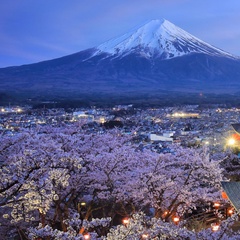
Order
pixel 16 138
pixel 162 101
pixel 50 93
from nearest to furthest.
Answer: pixel 16 138 → pixel 162 101 → pixel 50 93

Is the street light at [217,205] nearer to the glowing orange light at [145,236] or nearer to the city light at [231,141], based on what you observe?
the glowing orange light at [145,236]

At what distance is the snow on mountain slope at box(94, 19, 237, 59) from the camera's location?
452ft

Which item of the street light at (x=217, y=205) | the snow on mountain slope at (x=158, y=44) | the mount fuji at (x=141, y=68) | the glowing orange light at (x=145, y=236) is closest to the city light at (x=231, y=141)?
the street light at (x=217, y=205)

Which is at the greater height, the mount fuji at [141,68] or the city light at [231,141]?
the mount fuji at [141,68]

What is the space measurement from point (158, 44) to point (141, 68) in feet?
68.9

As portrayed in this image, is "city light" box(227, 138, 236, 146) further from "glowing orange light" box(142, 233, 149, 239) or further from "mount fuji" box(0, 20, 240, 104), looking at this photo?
"mount fuji" box(0, 20, 240, 104)

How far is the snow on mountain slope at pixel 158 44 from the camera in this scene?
138m

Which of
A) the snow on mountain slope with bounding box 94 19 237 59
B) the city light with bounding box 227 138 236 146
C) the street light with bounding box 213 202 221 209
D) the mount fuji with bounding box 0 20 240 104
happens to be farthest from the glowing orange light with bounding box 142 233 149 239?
the snow on mountain slope with bounding box 94 19 237 59

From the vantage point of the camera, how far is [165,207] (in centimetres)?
942

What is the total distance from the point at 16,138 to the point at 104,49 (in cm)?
14065

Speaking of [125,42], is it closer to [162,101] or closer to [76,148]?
[162,101]

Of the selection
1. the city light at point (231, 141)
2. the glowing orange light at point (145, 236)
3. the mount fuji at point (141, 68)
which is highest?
the mount fuji at point (141, 68)

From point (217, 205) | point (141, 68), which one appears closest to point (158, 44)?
point (141, 68)

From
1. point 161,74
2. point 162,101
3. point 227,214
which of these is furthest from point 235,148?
point 161,74
